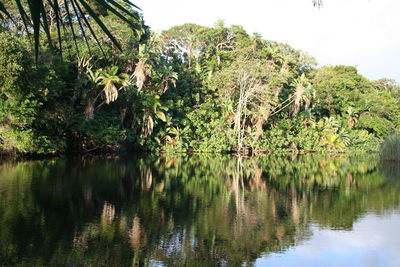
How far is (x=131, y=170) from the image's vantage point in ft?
69.7

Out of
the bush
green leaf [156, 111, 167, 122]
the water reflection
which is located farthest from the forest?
the bush

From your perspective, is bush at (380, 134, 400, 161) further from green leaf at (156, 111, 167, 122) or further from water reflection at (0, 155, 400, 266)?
green leaf at (156, 111, 167, 122)

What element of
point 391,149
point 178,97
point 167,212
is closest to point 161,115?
point 178,97

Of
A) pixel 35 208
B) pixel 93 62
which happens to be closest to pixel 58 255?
pixel 35 208

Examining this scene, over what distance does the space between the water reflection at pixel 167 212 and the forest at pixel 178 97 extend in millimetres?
5495

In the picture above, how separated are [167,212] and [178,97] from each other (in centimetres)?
2566

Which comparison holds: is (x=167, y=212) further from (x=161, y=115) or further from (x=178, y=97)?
(x=178, y=97)

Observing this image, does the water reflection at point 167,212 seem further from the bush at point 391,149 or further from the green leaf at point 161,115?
Answer: the green leaf at point 161,115

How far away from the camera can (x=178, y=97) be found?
36.7 metres

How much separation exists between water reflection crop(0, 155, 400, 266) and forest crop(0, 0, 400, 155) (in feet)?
18.0

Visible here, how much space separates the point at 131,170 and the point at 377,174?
39.0ft

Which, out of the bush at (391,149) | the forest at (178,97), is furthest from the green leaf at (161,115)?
the bush at (391,149)

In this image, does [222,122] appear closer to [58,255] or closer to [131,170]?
[131,170]

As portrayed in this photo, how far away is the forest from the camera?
2464cm
